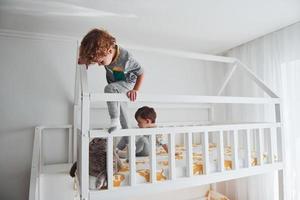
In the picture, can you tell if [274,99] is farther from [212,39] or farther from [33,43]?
[33,43]

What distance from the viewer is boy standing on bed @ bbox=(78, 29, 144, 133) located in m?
1.21

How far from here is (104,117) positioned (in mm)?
2430

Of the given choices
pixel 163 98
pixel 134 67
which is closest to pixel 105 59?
pixel 134 67

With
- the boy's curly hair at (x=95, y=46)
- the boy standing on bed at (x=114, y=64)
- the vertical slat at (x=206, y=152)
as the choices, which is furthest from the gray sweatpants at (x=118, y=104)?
the vertical slat at (x=206, y=152)

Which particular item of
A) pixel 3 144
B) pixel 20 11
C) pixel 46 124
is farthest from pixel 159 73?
pixel 3 144

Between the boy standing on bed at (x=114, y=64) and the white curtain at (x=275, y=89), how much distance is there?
1.52 m

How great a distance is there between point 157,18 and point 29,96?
1378 mm

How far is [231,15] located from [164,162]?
130 centimetres

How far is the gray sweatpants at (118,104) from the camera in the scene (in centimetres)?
128

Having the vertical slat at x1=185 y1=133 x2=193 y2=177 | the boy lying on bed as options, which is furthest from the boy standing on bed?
the vertical slat at x1=185 y1=133 x2=193 y2=177

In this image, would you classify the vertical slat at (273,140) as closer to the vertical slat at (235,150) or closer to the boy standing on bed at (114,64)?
the vertical slat at (235,150)

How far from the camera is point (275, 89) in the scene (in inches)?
89.4

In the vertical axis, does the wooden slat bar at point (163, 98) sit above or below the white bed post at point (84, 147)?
above

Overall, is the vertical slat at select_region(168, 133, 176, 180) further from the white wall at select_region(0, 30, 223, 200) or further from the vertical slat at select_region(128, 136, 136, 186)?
the white wall at select_region(0, 30, 223, 200)
